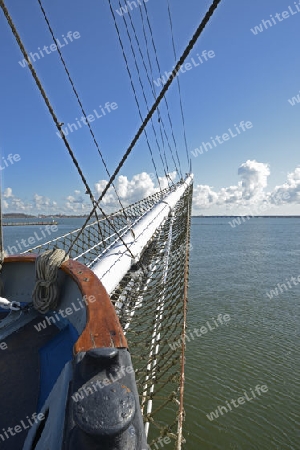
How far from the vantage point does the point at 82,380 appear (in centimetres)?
142

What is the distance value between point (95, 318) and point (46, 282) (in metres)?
1.14

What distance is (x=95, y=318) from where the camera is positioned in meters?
1.98

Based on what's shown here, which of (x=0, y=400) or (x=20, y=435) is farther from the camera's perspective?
(x=0, y=400)

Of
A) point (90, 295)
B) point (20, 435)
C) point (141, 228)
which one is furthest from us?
point (141, 228)

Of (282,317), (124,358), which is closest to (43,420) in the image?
(124,358)

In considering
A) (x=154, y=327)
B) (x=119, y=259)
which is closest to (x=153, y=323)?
(x=154, y=327)

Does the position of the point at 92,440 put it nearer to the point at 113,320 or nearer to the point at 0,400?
the point at 113,320

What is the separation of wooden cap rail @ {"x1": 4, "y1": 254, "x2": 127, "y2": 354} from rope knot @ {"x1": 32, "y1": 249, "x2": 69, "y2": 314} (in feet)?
0.38

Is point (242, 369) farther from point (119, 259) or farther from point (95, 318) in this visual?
point (95, 318)

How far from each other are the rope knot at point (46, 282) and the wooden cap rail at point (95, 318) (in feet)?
0.38

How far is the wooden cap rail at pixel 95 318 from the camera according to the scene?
1.73 meters

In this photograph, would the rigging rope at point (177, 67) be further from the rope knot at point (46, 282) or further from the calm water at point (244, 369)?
the calm water at point (244, 369)

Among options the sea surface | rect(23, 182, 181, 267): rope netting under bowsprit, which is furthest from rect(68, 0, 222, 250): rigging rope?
the sea surface

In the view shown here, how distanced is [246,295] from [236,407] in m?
8.94
